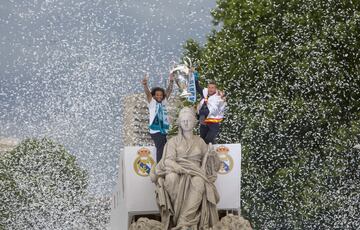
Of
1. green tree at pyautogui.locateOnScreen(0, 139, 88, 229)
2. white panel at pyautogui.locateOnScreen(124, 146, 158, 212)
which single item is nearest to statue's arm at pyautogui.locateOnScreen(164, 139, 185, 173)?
white panel at pyautogui.locateOnScreen(124, 146, 158, 212)

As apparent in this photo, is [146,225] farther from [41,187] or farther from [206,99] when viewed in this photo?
[41,187]

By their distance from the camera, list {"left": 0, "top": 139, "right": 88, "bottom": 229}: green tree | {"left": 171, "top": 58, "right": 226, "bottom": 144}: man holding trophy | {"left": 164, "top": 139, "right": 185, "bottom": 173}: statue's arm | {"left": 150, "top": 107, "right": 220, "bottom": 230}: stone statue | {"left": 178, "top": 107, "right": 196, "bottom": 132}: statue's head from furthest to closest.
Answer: {"left": 0, "top": 139, "right": 88, "bottom": 229}: green tree → {"left": 171, "top": 58, "right": 226, "bottom": 144}: man holding trophy → {"left": 178, "top": 107, "right": 196, "bottom": 132}: statue's head → {"left": 164, "top": 139, "right": 185, "bottom": 173}: statue's arm → {"left": 150, "top": 107, "right": 220, "bottom": 230}: stone statue

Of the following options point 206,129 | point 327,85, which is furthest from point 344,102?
point 206,129

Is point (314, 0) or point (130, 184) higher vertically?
point (314, 0)

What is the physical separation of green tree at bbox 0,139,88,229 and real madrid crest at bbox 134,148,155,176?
76.9ft

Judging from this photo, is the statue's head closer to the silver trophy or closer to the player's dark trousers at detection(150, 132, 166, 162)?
the player's dark trousers at detection(150, 132, 166, 162)

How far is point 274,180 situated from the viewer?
Answer: 3259 cm

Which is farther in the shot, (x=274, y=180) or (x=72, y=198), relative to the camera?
(x=72, y=198)

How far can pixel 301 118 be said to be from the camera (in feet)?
106

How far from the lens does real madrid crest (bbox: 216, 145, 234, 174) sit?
57.6 ft

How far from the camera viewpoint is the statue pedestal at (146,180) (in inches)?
689

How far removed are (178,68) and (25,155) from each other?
35.5 metres

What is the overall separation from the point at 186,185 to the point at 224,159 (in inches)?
46.9

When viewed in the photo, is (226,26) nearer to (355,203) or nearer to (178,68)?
(355,203)
